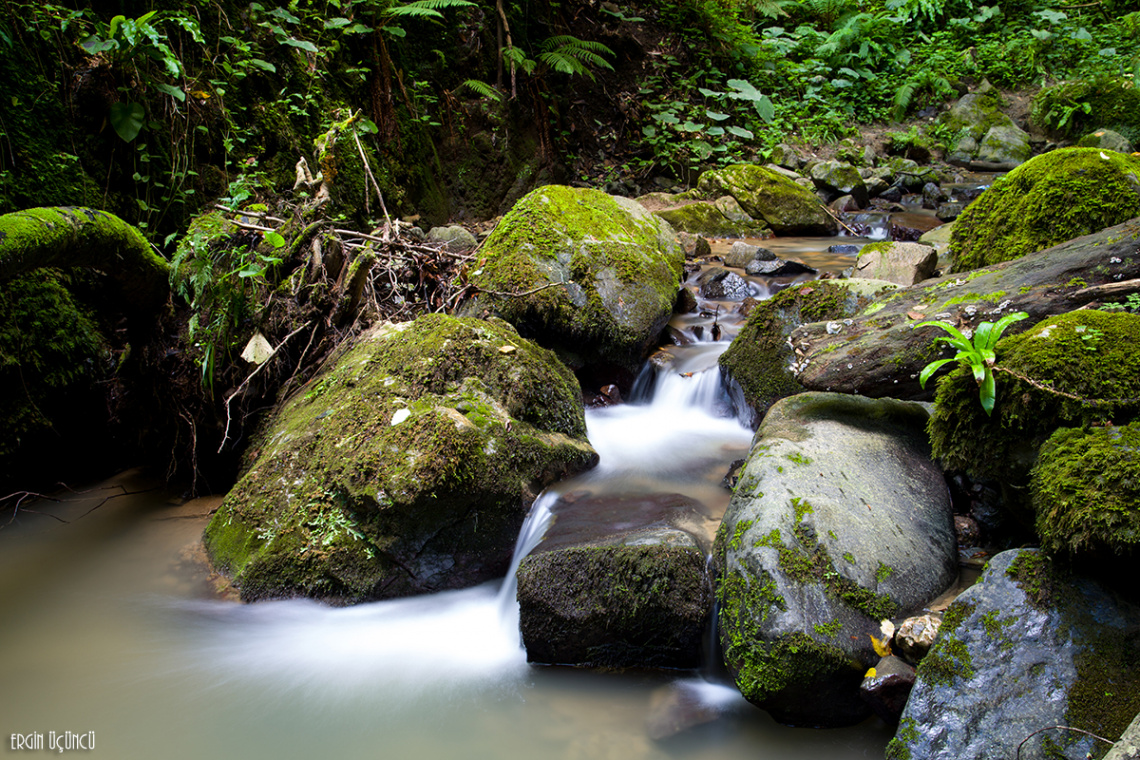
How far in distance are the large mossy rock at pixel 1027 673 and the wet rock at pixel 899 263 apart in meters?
3.73

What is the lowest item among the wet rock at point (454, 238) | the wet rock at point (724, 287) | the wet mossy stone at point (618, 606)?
the wet mossy stone at point (618, 606)

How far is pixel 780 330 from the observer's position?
14.1ft

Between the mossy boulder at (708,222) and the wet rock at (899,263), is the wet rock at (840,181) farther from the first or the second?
the wet rock at (899,263)

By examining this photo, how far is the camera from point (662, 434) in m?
4.68

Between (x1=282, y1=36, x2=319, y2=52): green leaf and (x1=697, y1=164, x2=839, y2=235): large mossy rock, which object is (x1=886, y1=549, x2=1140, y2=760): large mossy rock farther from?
(x1=697, y1=164, x2=839, y2=235): large mossy rock

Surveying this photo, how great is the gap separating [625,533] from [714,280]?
4.20 m

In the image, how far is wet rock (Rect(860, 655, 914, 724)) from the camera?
223 cm

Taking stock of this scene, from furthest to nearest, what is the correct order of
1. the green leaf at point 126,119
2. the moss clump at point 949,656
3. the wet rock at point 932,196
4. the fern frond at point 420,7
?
the wet rock at point 932,196
the fern frond at point 420,7
the green leaf at point 126,119
the moss clump at point 949,656

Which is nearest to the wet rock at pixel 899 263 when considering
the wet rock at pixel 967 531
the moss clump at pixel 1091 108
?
the wet rock at pixel 967 531

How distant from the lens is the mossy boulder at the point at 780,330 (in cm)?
415

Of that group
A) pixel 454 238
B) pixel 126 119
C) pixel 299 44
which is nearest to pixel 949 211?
pixel 454 238

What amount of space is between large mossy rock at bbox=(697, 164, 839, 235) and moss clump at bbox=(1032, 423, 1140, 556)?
739 centimetres

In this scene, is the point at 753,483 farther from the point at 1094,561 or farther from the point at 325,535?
the point at 325,535

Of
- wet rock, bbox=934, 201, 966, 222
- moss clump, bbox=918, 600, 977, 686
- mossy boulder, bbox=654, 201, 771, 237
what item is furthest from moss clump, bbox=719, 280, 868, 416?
wet rock, bbox=934, 201, 966, 222
